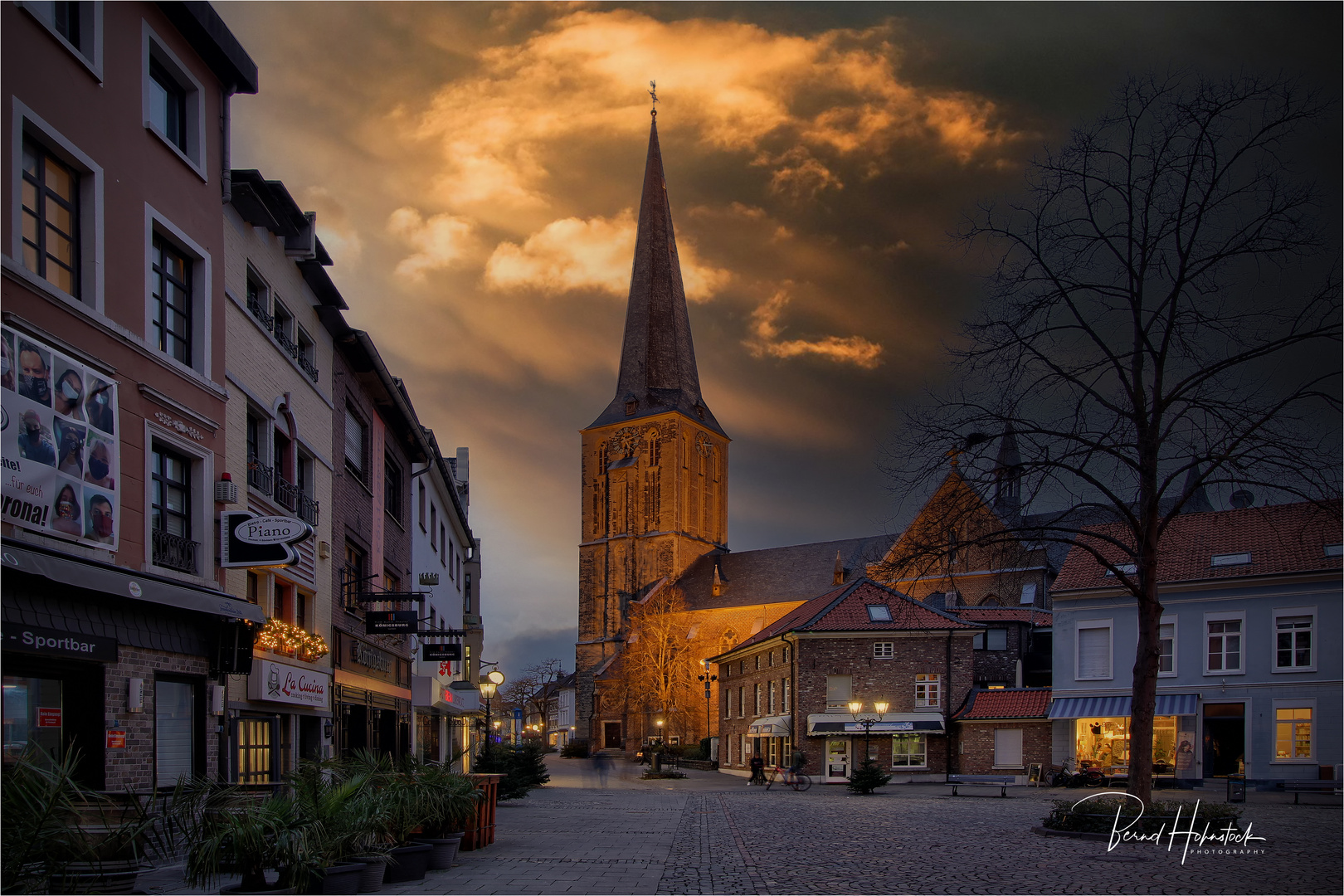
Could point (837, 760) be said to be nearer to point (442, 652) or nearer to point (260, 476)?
point (442, 652)

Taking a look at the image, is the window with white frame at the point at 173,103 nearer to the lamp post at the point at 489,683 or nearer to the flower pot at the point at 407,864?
the flower pot at the point at 407,864

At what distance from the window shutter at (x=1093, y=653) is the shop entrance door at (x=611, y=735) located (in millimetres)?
53209

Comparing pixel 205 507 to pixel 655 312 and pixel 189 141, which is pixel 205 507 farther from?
pixel 655 312

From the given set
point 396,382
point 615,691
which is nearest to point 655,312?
point 615,691

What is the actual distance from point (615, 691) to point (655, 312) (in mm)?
31365

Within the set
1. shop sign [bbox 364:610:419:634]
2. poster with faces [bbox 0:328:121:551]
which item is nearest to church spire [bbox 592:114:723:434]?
shop sign [bbox 364:610:419:634]

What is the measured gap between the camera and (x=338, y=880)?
1017 centimetres

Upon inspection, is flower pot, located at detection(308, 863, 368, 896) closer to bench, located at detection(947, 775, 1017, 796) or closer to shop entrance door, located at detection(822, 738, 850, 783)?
bench, located at detection(947, 775, 1017, 796)

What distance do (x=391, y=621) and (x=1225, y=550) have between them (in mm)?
27218

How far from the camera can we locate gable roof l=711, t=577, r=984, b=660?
4744 cm

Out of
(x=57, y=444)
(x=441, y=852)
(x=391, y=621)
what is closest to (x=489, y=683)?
(x=391, y=621)

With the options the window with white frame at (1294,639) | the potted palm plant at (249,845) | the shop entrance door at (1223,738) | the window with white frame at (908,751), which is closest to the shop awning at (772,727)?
the window with white frame at (908,751)

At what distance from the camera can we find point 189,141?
52.4 feet

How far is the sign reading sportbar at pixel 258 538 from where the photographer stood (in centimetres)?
1564
